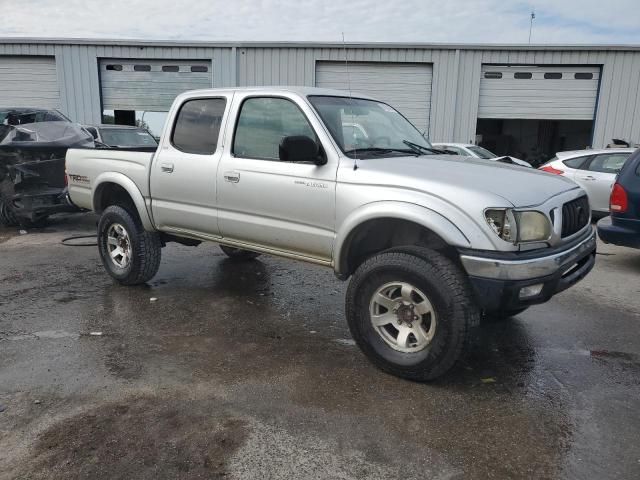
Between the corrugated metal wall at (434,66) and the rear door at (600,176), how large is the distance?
852 cm

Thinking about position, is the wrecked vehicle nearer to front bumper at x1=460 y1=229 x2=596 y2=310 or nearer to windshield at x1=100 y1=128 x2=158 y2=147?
windshield at x1=100 y1=128 x2=158 y2=147

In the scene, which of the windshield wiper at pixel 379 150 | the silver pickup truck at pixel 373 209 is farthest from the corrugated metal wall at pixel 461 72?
the windshield wiper at pixel 379 150

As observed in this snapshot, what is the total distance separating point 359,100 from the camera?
464cm

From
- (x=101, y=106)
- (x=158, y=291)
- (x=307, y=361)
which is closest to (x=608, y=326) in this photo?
(x=307, y=361)

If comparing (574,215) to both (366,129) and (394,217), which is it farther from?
(366,129)

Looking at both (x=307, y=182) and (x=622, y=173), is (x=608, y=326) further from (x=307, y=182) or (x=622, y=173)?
(x=307, y=182)

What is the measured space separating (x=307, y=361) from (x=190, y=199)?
Answer: 1.86m

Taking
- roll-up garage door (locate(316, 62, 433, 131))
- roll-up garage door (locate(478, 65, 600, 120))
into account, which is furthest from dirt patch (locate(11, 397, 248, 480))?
roll-up garage door (locate(478, 65, 600, 120))

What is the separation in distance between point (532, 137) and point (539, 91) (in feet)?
26.6

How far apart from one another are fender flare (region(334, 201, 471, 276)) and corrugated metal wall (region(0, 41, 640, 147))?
14.9 m

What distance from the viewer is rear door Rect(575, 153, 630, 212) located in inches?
359

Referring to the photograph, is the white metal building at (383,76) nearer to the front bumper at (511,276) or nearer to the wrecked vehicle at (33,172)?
the wrecked vehicle at (33,172)

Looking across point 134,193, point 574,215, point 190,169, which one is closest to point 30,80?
point 134,193

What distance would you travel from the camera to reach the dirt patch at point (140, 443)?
2.61 meters
